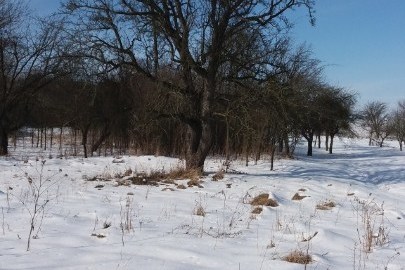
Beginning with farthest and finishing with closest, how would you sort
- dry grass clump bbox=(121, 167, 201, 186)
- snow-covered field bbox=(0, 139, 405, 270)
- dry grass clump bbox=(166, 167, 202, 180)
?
dry grass clump bbox=(166, 167, 202, 180) → dry grass clump bbox=(121, 167, 201, 186) → snow-covered field bbox=(0, 139, 405, 270)

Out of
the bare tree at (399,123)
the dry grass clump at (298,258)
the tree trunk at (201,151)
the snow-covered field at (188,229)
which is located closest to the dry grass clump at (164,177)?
the tree trunk at (201,151)

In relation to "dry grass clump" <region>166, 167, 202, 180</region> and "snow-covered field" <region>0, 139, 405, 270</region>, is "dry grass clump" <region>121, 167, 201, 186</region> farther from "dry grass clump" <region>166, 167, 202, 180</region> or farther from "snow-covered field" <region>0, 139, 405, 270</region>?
"snow-covered field" <region>0, 139, 405, 270</region>

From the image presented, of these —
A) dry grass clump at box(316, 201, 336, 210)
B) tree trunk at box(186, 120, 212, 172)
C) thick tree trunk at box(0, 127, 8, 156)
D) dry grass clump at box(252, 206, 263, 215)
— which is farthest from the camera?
thick tree trunk at box(0, 127, 8, 156)

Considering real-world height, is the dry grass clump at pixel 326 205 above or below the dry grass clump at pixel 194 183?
below

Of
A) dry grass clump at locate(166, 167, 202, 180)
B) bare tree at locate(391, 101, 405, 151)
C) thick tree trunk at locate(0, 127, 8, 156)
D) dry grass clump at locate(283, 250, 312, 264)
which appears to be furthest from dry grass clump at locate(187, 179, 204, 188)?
bare tree at locate(391, 101, 405, 151)

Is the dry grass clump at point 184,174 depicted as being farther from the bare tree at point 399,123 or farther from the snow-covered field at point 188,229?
the bare tree at point 399,123

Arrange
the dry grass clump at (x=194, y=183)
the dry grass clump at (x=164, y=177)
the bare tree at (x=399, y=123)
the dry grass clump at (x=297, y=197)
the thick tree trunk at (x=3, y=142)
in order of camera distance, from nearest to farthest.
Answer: the dry grass clump at (x=297, y=197)
the dry grass clump at (x=194, y=183)
the dry grass clump at (x=164, y=177)
the thick tree trunk at (x=3, y=142)
the bare tree at (x=399, y=123)

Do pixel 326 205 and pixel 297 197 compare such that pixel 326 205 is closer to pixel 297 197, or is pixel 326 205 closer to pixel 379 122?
pixel 297 197

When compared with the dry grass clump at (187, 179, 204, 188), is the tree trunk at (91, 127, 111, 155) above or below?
above

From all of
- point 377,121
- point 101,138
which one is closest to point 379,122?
point 377,121

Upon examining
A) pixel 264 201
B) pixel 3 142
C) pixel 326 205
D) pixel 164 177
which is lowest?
pixel 326 205

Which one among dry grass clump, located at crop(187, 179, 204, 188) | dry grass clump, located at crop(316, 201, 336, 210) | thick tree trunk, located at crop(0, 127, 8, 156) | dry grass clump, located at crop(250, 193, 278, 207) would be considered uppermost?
thick tree trunk, located at crop(0, 127, 8, 156)

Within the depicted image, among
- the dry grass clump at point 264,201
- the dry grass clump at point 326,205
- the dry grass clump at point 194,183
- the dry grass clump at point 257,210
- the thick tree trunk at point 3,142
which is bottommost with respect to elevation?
the dry grass clump at point 326,205

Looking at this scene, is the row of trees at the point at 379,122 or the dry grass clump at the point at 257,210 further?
the row of trees at the point at 379,122
